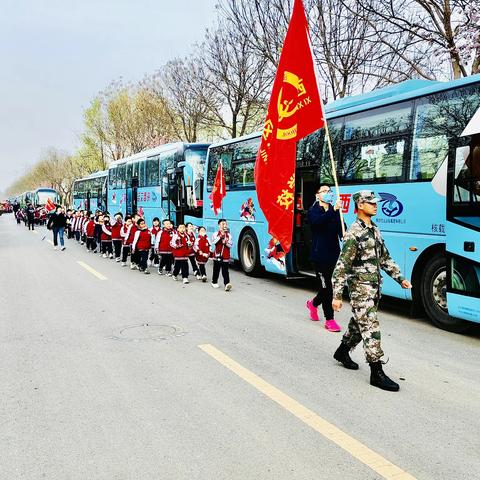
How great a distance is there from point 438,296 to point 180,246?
614 cm

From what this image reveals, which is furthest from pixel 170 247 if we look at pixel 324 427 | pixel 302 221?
pixel 324 427

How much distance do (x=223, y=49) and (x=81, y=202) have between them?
21801 mm

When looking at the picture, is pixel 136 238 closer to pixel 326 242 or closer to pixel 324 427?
pixel 326 242

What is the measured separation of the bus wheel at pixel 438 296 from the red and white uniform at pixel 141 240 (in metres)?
7.87

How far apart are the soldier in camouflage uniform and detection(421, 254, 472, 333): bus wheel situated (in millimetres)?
2494

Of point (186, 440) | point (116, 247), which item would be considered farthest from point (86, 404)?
point (116, 247)

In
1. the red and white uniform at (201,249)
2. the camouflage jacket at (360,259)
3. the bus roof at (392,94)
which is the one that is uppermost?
the bus roof at (392,94)

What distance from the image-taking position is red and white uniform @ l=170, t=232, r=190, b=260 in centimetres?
1179

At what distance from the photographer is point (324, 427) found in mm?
3824

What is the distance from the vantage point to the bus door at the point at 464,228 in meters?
6.25

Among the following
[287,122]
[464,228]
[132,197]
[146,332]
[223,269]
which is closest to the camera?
[464,228]

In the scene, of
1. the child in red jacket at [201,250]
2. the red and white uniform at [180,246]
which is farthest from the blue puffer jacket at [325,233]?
the red and white uniform at [180,246]

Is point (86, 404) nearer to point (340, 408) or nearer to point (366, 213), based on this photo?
point (340, 408)

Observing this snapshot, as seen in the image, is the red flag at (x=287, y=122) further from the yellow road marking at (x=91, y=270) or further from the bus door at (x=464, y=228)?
the yellow road marking at (x=91, y=270)
